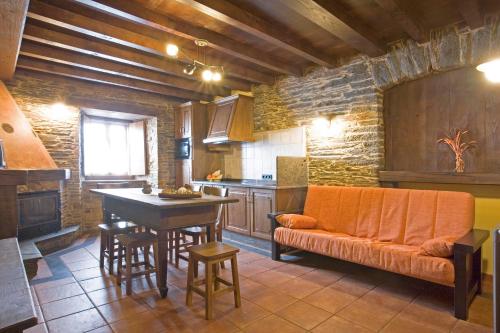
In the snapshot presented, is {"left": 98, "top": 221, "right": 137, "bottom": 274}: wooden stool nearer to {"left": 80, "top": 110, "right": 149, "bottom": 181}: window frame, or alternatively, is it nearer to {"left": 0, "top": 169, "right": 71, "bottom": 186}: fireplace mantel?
{"left": 0, "top": 169, "right": 71, "bottom": 186}: fireplace mantel

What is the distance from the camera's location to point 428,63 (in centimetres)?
330

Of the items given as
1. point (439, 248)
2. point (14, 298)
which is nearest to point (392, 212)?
point (439, 248)

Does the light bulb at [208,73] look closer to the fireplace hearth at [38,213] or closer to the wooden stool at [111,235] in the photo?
the wooden stool at [111,235]

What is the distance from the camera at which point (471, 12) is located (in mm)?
2674

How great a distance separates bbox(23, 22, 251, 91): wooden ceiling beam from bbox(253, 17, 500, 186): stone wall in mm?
1871

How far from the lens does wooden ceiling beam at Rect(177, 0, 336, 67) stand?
8.54ft

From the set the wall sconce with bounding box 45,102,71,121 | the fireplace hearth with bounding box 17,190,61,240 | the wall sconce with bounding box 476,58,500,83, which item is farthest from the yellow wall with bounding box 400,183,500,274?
the wall sconce with bounding box 45,102,71,121

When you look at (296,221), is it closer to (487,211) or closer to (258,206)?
(258,206)

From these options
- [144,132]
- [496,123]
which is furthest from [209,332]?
[144,132]

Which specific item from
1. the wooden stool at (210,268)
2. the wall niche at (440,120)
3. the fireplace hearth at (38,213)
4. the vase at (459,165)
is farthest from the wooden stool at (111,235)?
the vase at (459,165)

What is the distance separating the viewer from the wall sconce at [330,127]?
4.07 metres

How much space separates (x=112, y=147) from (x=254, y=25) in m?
4.24

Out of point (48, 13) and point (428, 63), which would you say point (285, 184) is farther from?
point (48, 13)

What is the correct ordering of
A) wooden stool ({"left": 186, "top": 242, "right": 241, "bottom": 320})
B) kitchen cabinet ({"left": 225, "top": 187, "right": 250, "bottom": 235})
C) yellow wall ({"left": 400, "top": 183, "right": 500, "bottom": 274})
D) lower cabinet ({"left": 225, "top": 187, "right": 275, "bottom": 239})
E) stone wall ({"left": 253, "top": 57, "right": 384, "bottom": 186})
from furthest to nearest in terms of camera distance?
kitchen cabinet ({"left": 225, "top": 187, "right": 250, "bottom": 235}) → lower cabinet ({"left": 225, "top": 187, "right": 275, "bottom": 239}) → stone wall ({"left": 253, "top": 57, "right": 384, "bottom": 186}) → yellow wall ({"left": 400, "top": 183, "right": 500, "bottom": 274}) → wooden stool ({"left": 186, "top": 242, "right": 241, "bottom": 320})
